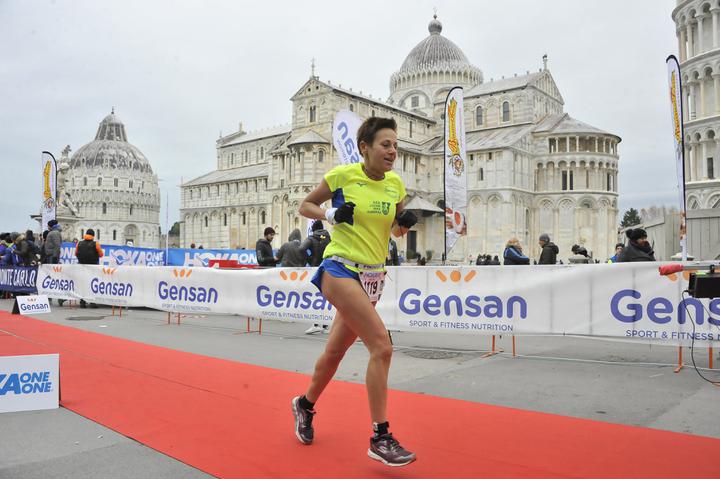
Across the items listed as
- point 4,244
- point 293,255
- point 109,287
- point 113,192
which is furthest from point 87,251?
point 113,192

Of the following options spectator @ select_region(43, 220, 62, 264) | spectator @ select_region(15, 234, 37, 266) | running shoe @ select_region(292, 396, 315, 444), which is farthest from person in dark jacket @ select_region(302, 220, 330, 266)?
spectator @ select_region(15, 234, 37, 266)

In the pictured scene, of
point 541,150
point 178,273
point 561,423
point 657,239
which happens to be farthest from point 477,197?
point 561,423

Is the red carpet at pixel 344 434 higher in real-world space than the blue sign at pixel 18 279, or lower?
lower

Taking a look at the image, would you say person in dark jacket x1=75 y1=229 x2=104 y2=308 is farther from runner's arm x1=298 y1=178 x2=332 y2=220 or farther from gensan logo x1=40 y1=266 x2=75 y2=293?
runner's arm x1=298 y1=178 x2=332 y2=220

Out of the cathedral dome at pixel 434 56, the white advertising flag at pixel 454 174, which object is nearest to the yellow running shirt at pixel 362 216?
the white advertising flag at pixel 454 174

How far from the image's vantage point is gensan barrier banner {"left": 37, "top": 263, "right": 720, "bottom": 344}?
256 inches

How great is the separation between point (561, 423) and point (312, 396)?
192 centimetres

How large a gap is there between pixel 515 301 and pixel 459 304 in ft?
2.50

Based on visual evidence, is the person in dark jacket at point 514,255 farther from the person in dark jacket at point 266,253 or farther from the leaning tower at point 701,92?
the leaning tower at point 701,92

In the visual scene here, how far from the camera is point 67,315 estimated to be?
12.4 meters

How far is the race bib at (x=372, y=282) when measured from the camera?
3465mm

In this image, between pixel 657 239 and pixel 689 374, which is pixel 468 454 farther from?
pixel 657 239

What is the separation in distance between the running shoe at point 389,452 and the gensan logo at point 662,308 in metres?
4.59

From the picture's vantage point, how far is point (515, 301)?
24.1ft
